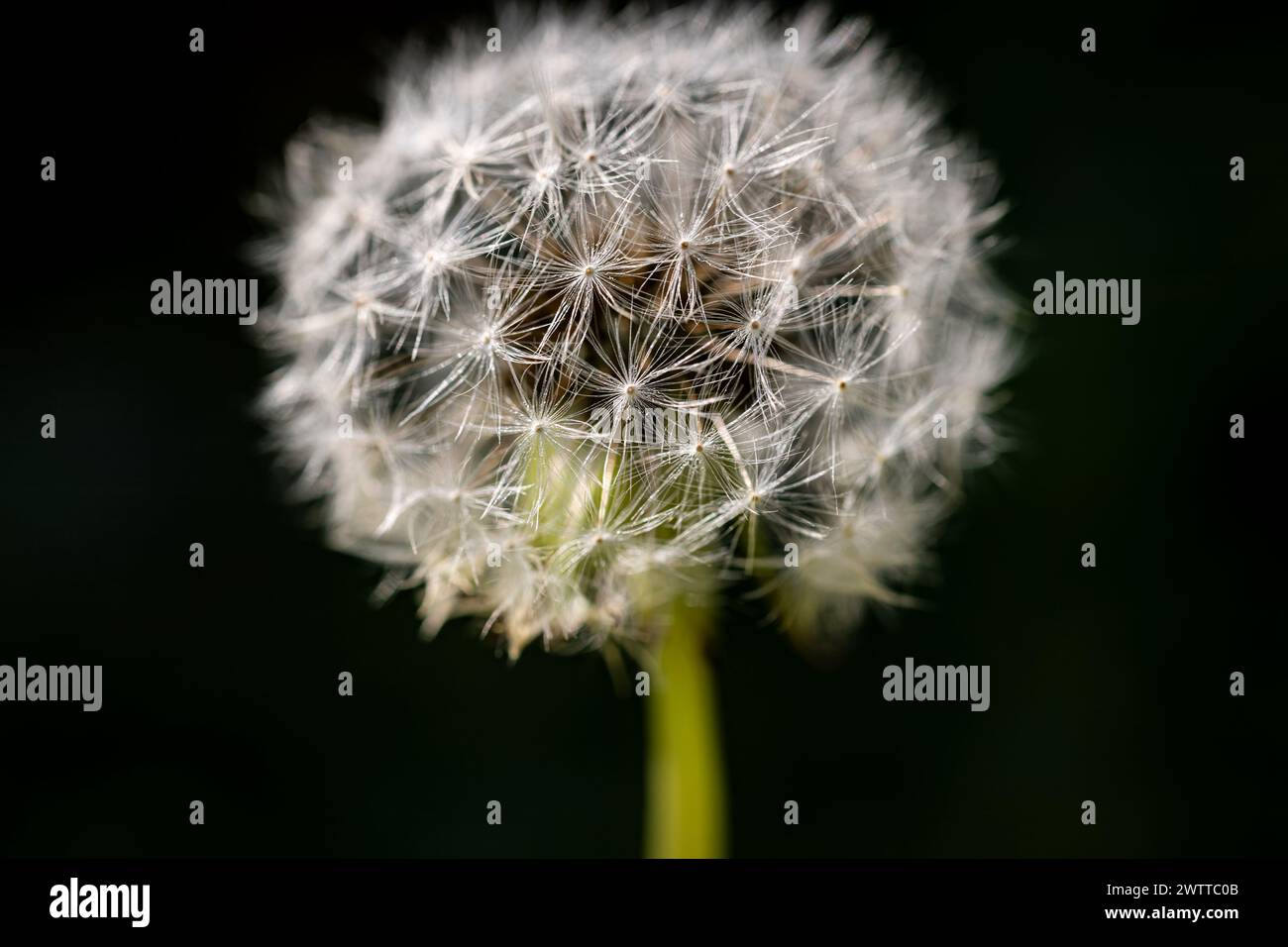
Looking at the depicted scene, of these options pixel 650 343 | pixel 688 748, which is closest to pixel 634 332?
pixel 650 343

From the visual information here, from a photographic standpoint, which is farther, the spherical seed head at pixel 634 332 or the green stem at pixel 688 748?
the green stem at pixel 688 748

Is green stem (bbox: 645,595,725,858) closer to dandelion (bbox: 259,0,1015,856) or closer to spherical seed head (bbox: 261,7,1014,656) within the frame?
dandelion (bbox: 259,0,1015,856)

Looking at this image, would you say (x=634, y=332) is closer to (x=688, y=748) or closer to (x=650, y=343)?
(x=650, y=343)

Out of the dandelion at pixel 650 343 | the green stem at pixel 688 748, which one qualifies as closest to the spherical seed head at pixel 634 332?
the dandelion at pixel 650 343

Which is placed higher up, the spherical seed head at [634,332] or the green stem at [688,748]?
the spherical seed head at [634,332]

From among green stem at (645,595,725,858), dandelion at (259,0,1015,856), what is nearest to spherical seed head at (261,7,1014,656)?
dandelion at (259,0,1015,856)

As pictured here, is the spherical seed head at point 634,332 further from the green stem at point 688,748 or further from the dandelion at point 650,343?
the green stem at point 688,748
